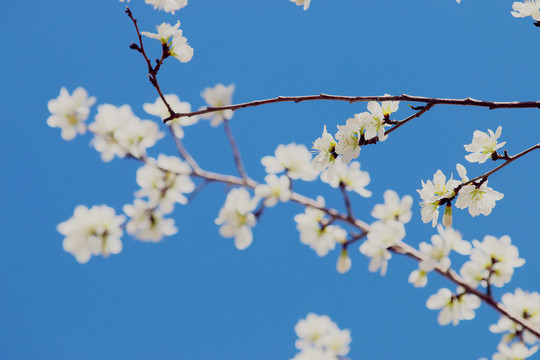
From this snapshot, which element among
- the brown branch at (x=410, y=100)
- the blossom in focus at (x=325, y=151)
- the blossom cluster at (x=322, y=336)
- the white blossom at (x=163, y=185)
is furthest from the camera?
the blossom cluster at (x=322, y=336)

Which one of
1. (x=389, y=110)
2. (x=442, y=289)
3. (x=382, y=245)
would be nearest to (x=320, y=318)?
(x=442, y=289)

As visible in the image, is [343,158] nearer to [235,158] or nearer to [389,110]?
[389,110]

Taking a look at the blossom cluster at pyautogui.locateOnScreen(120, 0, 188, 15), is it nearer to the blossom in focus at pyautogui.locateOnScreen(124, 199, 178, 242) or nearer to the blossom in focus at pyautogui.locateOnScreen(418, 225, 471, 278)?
the blossom in focus at pyautogui.locateOnScreen(124, 199, 178, 242)

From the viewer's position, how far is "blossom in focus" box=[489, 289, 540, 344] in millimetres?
1378

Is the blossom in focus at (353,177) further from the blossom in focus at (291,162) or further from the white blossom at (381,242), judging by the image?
the white blossom at (381,242)

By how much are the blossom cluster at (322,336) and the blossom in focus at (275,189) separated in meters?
0.90

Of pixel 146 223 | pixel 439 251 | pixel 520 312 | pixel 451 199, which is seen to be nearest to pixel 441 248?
pixel 439 251

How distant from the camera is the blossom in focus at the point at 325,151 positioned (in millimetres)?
1317

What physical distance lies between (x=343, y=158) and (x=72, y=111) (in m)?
1.32

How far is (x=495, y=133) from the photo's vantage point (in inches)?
49.9

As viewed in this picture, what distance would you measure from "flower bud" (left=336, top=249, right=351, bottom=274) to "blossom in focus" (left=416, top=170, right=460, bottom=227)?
0.30m

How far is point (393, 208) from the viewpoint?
1426 millimetres

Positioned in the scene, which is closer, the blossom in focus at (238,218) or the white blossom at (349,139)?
the white blossom at (349,139)

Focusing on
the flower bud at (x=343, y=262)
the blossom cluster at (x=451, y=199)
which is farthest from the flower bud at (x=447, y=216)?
the flower bud at (x=343, y=262)
